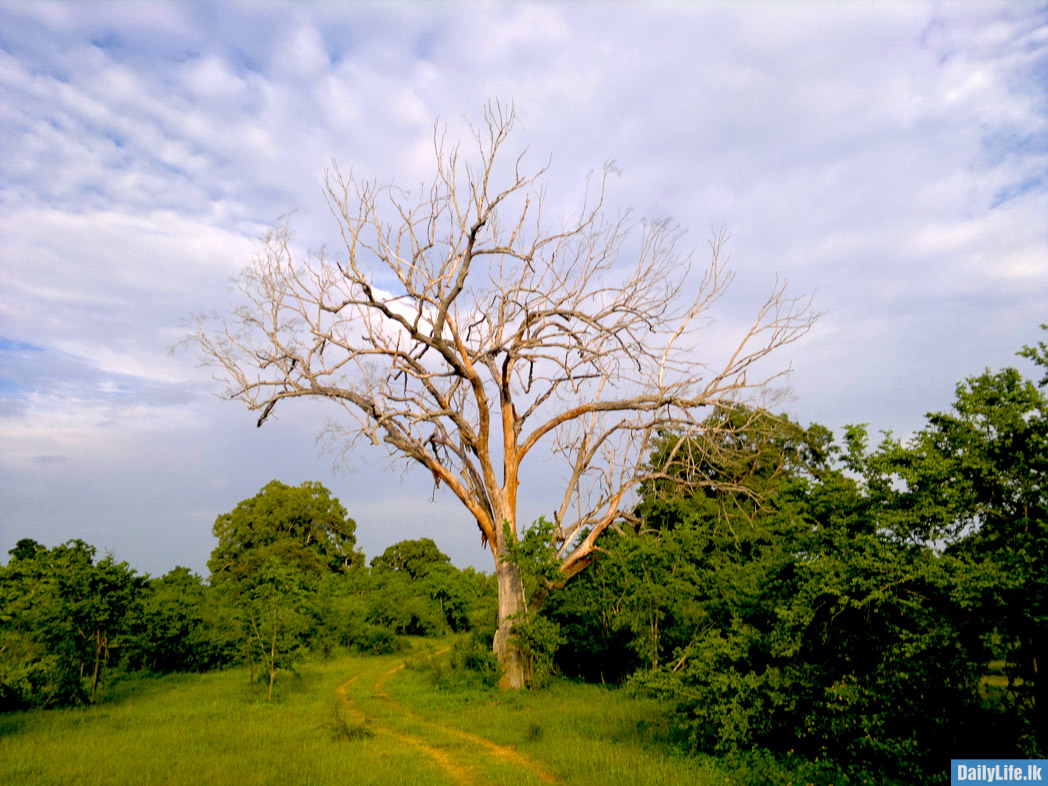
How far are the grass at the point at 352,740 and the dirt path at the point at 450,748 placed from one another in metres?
0.02

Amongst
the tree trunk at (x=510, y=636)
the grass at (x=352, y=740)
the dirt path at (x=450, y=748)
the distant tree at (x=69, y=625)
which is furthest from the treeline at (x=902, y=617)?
the distant tree at (x=69, y=625)

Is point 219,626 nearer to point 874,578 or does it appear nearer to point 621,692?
point 621,692

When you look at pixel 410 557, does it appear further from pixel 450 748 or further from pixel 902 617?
pixel 902 617

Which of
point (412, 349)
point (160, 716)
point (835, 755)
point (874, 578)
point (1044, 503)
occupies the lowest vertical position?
point (160, 716)

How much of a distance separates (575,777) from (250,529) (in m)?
36.7

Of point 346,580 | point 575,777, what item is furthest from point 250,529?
point 575,777

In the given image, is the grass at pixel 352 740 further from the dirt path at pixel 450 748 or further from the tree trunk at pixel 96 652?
the tree trunk at pixel 96 652

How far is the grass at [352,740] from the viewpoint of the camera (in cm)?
843

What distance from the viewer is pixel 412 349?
1769 cm

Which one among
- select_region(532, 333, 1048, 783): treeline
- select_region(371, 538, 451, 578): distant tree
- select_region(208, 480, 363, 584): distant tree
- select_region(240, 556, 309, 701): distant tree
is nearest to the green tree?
select_region(532, 333, 1048, 783): treeline

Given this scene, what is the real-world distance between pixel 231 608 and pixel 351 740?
48.9 feet

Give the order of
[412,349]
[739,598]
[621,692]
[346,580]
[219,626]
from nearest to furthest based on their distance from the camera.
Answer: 1. [739,598]
2. [621,692]
3. [412,349]
4. [219,626]
5. [346,580]

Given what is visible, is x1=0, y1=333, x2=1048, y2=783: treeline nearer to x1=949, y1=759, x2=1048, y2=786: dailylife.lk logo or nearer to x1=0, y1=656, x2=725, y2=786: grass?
x1=949, y1=759, x2=1048, y2=786: dailylife.lk logo

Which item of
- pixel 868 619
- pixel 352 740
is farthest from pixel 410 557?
pixel 868 619
